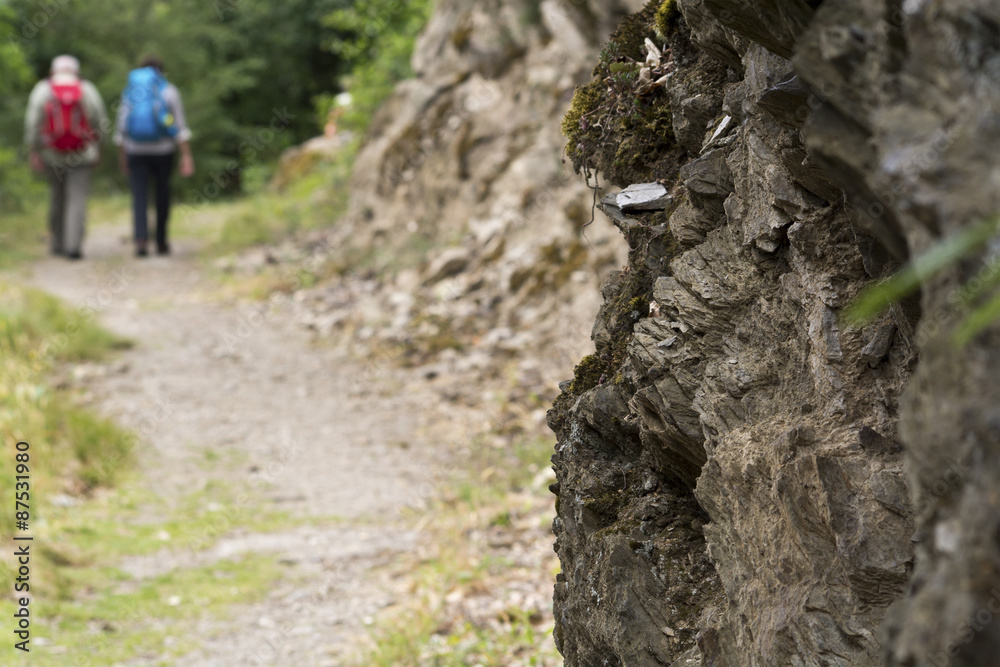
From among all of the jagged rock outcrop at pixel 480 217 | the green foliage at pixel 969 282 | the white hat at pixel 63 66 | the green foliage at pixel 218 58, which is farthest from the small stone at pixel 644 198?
the green foliage at pixel 218 58

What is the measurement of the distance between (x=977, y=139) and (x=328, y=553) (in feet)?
16.5

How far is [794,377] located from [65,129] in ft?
34.9

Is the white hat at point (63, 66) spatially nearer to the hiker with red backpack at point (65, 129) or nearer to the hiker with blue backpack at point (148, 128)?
the hiker with red backpack at point (65, 129)

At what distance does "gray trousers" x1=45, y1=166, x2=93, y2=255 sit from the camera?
36.8ft

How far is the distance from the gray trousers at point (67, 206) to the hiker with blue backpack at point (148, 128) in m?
0.57

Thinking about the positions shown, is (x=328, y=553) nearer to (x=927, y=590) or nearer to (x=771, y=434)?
(x=771, y=434)

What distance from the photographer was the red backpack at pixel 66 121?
10.6 meters

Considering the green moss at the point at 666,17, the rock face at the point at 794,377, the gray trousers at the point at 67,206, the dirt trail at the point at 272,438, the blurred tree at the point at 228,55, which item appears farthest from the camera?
the blurred tree at the point at 228,55

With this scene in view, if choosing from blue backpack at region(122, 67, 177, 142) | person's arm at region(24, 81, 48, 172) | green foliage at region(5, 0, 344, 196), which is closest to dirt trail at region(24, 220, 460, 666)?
person's arm at region(24, 81, 48, 172)

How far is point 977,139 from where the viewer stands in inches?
45.6

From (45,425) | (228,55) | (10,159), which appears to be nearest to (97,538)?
(45,425)

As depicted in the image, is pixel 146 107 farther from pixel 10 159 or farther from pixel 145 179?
pixel 10 159

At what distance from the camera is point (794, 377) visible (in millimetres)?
2150

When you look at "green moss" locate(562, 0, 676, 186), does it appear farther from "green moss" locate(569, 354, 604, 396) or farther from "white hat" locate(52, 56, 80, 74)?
"white hat" locate(52, 56, 80, 74)
